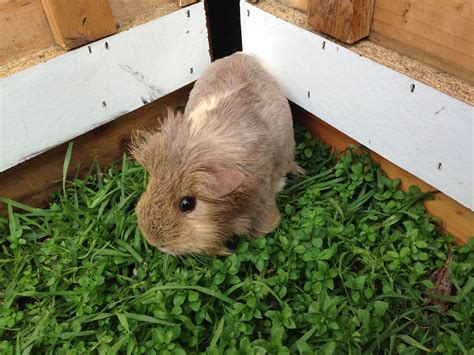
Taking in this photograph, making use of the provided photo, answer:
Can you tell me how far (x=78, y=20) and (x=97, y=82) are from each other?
407 mm

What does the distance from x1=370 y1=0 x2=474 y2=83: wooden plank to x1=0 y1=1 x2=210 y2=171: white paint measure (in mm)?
1365

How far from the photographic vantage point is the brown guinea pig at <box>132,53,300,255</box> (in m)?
2.41

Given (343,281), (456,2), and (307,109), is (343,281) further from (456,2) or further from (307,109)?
(456,2)

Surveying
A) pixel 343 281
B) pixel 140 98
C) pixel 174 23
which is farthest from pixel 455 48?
pixel 140 98

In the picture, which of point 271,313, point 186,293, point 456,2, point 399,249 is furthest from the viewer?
point 399,249

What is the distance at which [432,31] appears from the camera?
2.37 meters

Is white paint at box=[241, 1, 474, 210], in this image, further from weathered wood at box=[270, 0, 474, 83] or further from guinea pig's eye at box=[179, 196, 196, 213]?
guinea pig's eye at box=[179, 196, 196, 213]

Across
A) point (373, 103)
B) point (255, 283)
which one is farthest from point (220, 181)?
point (373, 103)

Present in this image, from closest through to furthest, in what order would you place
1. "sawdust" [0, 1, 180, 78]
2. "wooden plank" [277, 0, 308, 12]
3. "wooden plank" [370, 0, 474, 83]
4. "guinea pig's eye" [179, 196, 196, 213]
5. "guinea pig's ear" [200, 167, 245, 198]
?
"wooden plank" [370, 0, 474, 83] < "guinea pig's ear" [200, 167, 245, 198] < "guinea pig's eye" [179, 196, 196, 213] < "sawdust" [0, 1, 180, 78] < "wooden plank" [277, 0, 308, 12]

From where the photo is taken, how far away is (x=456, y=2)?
85.7 inches

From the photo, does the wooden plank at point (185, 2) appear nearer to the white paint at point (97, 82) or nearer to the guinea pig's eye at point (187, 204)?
the white paint at point (97, 82)

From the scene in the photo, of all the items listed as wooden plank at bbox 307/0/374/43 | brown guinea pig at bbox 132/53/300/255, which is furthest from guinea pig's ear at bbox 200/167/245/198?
wooden plank at bbox 307/0/374/43

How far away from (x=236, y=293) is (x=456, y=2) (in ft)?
6.13

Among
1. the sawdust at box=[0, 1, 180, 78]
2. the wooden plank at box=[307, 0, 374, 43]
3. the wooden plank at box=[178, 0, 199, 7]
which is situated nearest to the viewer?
the wooden plank at box=[307, 0, 374, 43]
